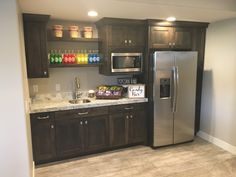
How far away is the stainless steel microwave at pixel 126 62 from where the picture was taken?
11.6ft

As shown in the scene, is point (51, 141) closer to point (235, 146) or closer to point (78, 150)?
point (78, 150)

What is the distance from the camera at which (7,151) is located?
2115 mm

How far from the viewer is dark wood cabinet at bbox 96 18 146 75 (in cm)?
341

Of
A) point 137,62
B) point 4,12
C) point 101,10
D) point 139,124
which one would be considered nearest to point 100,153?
point 139,124

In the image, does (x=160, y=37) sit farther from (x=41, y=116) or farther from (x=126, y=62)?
(x=41, y=116)

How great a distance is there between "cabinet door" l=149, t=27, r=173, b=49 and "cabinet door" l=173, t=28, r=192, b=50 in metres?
0.13

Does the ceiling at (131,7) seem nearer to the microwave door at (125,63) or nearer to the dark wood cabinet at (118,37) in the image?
the dark wood cabinet at (118,37)

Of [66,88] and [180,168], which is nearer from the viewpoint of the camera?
[180,168]

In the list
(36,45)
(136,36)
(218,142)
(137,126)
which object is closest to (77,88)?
(36,45)

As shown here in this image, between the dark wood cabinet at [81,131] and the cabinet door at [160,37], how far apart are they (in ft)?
4.74

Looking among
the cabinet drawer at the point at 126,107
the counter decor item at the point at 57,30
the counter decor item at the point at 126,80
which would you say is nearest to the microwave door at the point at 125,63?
the counter decor item at the point at 126,80

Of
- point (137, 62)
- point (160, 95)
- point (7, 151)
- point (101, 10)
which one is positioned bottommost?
point (7, 151)

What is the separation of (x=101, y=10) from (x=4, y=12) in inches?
49.0

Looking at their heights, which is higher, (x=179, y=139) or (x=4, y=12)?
(x=4, y=12)
